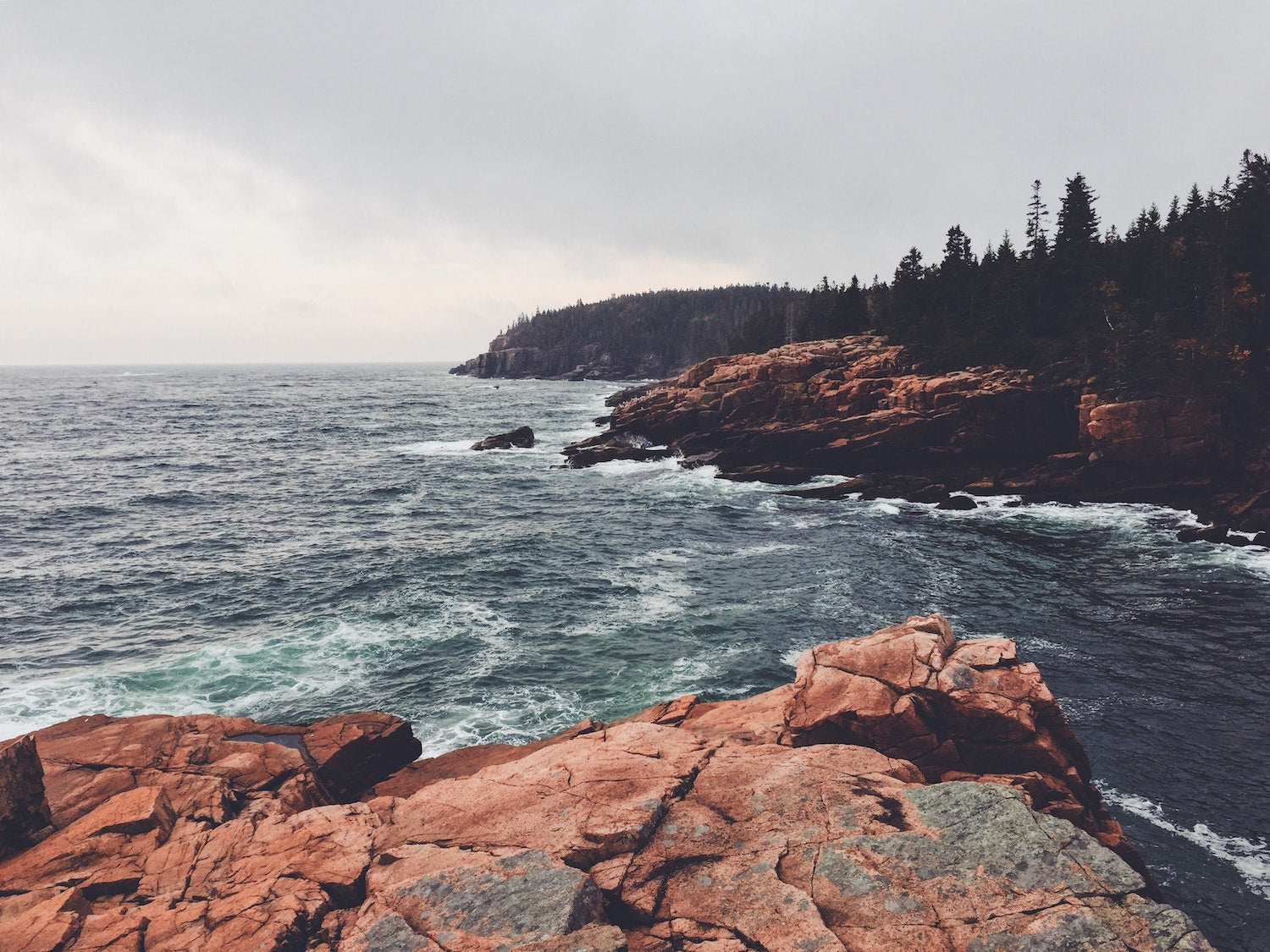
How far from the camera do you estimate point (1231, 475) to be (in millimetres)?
43781

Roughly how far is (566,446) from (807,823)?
69.9m

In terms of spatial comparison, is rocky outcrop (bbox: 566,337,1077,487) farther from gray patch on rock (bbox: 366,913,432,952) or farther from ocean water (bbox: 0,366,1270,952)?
gray patch on rock (bbox: 366,913,432,952)

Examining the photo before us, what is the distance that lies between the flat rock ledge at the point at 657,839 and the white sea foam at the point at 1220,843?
233 inches

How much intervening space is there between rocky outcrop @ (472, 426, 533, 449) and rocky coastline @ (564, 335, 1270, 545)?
375 inches

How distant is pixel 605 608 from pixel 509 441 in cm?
5288

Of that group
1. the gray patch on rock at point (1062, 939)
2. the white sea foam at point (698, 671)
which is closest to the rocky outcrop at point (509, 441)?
the white sea foam at point (698, 671)

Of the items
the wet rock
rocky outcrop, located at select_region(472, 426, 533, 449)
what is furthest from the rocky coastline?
the wet rock

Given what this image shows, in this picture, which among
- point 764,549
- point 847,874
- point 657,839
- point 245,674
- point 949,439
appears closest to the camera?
point 847,874

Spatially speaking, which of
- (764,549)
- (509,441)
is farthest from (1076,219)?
(509,441)

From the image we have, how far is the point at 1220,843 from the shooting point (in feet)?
51.3

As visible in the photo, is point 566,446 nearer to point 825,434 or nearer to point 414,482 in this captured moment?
point 414,482

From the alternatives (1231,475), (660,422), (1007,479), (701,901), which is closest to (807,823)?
(701,901)

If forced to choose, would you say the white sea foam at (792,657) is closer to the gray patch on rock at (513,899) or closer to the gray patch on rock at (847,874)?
the gray patch on rock at (847,874)

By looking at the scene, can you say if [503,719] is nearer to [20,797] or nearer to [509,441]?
[20,797]
